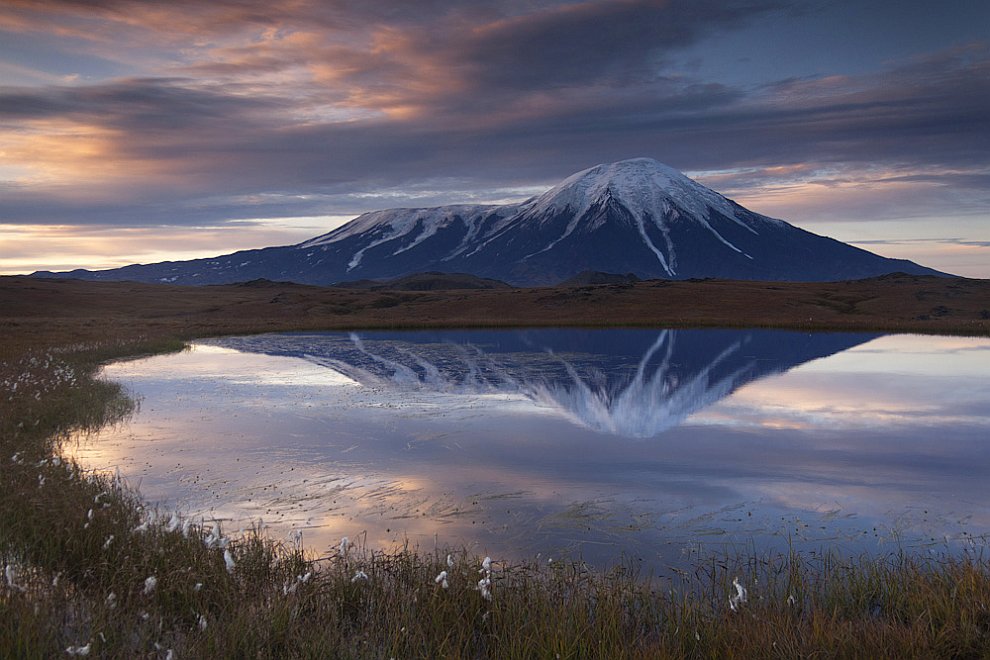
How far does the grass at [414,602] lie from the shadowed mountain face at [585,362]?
11.2 meters

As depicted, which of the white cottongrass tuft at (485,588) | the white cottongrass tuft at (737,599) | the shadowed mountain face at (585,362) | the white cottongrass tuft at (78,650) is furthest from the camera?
the shadowed mountain face at (585,362)

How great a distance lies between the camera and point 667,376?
105ft

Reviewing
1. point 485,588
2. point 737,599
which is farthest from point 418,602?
point 737,599

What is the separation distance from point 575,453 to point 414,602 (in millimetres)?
10020

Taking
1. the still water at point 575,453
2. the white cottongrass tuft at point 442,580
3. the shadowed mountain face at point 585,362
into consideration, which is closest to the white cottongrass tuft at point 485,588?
the white cottongrass tuft at point 442,580

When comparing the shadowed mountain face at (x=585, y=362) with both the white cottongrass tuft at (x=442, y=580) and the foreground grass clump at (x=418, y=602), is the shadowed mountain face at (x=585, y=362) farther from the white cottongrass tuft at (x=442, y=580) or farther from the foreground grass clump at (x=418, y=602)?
the white cottongrass tuft at (x=442, y=580)

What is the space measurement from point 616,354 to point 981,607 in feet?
111

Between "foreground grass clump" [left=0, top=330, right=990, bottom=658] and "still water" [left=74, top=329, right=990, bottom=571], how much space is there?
1.37 meters

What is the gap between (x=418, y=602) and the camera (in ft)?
28.0

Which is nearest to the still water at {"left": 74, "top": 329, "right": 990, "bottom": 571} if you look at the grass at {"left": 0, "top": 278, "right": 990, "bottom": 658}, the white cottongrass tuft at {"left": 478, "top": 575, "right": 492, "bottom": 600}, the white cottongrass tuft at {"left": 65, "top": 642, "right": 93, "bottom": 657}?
the grass at {"left": 0, "top": 278, "right": 990, "bottom": 658}

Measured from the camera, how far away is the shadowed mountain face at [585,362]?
25.7 meters

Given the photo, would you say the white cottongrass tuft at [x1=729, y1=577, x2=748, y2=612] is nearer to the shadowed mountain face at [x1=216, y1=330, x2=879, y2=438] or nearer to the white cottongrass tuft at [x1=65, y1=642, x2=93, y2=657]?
the white cottongrass tuft at [x1=65, y1=642, x2=93, y2=657]

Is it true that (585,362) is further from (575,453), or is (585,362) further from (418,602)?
(418,602)

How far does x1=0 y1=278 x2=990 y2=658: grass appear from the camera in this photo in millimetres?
7273
